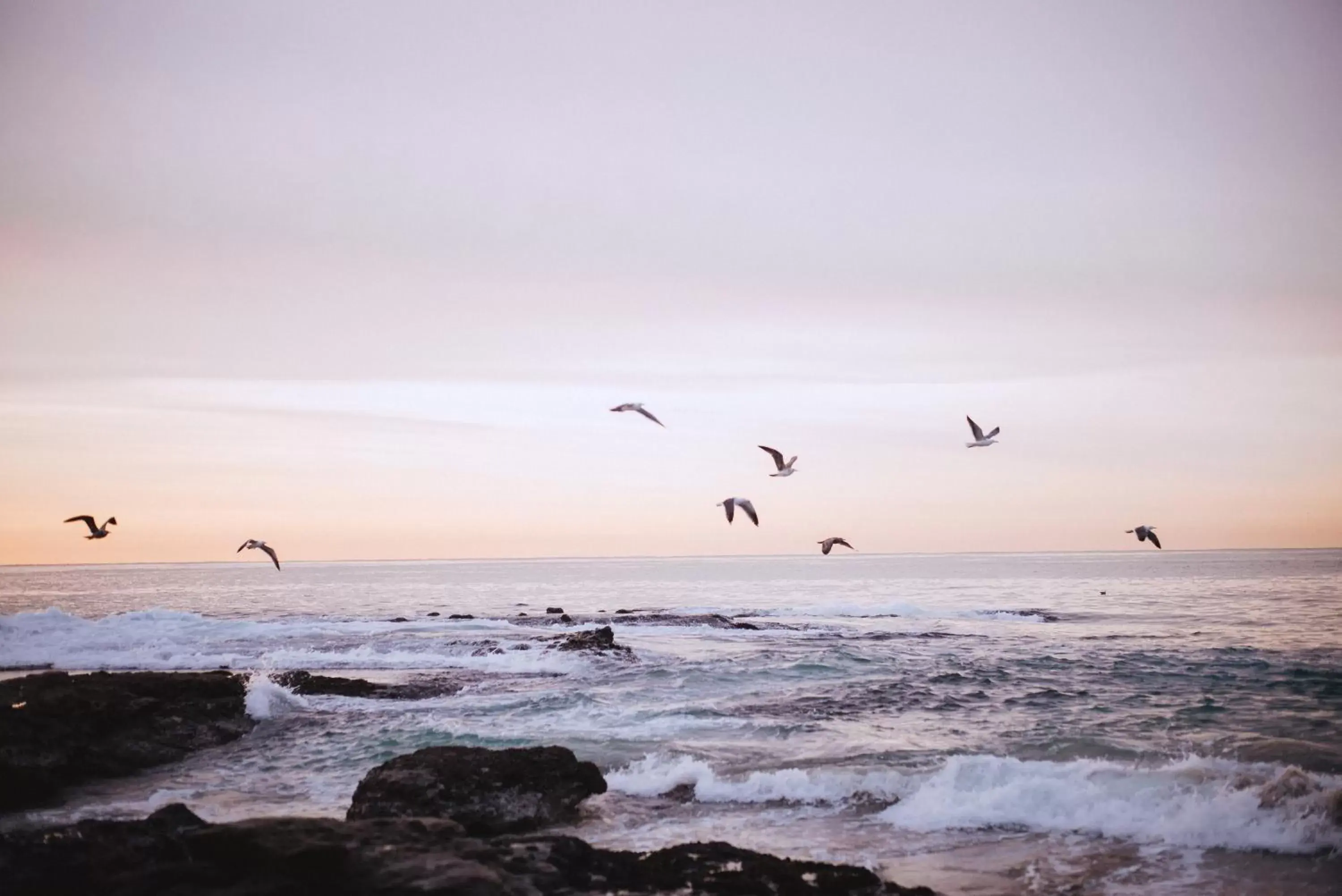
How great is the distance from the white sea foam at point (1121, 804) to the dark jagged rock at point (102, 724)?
34.9ft

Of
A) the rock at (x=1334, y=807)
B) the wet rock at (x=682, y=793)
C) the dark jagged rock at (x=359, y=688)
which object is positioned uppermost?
the rock at (x=1334, y=807)

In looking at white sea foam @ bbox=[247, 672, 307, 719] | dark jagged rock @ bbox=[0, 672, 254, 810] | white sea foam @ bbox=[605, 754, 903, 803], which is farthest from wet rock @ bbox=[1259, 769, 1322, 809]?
white sea foam @ bbox=[247, 672, 307, 719]

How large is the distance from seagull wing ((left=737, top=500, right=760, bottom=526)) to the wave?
444 centimetres

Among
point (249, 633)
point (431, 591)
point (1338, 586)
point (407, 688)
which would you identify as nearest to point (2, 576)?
point (431, 591)

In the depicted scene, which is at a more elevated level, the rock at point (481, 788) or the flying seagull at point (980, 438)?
the flying seagull at point (980, 438)

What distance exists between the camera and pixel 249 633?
36.9 metres

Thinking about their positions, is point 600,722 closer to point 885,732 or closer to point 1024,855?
point 885,732

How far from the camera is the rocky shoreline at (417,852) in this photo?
7.41 meters

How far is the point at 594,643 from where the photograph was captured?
28.6 meters

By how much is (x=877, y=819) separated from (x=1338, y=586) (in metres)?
58.2

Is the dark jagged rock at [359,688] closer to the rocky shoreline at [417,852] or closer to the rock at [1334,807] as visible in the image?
the rocky shoreline at [417,852]

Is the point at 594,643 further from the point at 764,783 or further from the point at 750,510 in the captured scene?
the point at 764,783

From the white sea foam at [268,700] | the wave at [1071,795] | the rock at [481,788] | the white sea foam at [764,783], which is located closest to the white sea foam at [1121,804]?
the wave at [1071,795]

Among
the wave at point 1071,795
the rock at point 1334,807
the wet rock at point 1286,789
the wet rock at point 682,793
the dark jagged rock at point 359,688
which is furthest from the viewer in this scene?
the dark jagged rock at point 359,688
